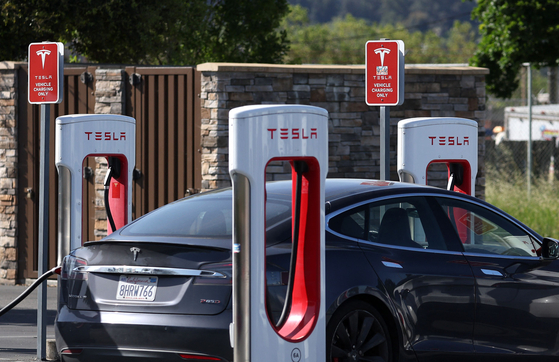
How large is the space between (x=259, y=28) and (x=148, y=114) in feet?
23.9

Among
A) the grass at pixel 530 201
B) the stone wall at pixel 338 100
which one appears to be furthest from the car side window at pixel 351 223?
the grass at pixel 530 201

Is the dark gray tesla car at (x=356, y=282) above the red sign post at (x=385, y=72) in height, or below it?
below

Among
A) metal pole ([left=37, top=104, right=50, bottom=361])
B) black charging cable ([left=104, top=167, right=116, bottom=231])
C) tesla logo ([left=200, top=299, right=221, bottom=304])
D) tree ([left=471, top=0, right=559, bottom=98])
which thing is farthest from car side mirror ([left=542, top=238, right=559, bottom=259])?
tree ([left=471, top=0, right=559, bottom=98])

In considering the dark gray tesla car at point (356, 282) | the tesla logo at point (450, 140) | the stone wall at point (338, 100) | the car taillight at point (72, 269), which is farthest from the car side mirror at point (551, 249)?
the stone wall at point (338, 100)

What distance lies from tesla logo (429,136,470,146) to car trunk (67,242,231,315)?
3405mm

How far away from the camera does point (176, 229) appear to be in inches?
222

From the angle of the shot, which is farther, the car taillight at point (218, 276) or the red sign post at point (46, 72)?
the red sign post at point (46, 72)

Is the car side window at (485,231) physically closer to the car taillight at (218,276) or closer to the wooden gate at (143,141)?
the car taillight at (218,276)

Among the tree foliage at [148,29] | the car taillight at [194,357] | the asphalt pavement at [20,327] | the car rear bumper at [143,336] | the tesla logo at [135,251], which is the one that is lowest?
the asphalt pavement at [20,327]

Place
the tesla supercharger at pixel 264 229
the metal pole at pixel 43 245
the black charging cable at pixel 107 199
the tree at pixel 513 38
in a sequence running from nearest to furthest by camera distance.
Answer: the tesla supercharger at pixel 264 229, the metal pole at pixel 43 245, the black charging cable at pixel 107 199, the tree at pixel 513 38

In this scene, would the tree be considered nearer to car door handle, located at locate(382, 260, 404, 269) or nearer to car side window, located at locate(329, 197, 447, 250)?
car side window, located at locate(329, 197, 447, 250)

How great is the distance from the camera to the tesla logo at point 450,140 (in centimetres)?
797

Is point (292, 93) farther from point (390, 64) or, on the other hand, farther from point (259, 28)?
point (259, 28)

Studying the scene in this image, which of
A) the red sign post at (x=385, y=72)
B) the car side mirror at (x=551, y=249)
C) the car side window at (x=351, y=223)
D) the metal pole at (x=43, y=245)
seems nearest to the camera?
the car side window at (x=351, y=223)
